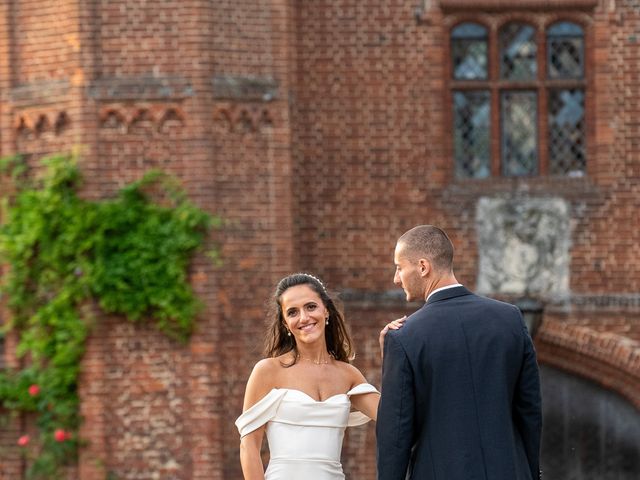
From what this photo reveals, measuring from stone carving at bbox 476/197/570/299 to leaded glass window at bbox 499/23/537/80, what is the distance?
1198 mm

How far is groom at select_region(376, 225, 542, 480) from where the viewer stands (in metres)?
4.91

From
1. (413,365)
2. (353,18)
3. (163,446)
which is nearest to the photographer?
(413,365)

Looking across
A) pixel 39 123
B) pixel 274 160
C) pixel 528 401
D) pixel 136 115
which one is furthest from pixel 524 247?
pixel 528 401

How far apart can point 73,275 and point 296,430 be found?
19.9ft

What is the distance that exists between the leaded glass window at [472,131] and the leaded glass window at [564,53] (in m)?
0.68

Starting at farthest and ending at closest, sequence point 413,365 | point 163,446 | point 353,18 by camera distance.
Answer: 1. point 353,18
2. point 163,446
3. point 413,365

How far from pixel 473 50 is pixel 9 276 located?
15.3ft

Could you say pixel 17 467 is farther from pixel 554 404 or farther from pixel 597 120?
pixel 597 120

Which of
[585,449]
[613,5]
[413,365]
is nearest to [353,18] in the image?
[613,5]

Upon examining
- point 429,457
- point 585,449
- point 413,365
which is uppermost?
point 413,365

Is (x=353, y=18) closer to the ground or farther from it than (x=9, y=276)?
farther from it

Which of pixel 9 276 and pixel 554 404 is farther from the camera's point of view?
pixel 554 404

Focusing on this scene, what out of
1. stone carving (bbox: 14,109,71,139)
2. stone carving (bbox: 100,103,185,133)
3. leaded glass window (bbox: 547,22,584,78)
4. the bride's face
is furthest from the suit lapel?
leaded glass window (bbox: 547,22,584,78)

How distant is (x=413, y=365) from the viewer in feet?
16.1
